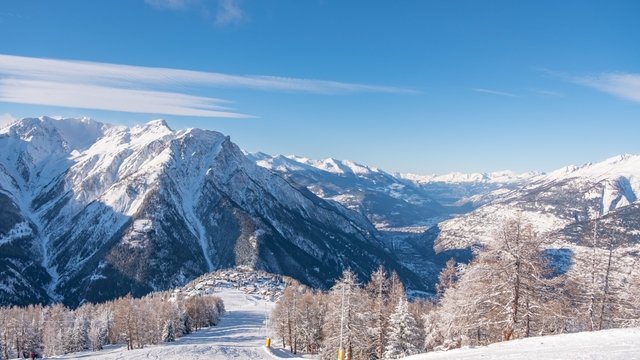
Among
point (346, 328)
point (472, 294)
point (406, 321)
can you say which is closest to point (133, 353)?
point (346, 328)

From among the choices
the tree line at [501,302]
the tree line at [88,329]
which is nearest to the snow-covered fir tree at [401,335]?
the tree line at [501,302]

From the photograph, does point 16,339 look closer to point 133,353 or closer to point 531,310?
point 133,353

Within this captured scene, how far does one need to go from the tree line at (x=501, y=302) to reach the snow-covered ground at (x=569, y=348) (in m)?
3.79

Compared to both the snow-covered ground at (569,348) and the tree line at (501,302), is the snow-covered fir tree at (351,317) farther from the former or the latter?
the snow-covered ground at (569,348)

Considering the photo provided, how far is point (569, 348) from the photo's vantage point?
28.1 metres

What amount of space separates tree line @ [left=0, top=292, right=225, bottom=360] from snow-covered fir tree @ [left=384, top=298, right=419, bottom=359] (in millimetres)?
72321

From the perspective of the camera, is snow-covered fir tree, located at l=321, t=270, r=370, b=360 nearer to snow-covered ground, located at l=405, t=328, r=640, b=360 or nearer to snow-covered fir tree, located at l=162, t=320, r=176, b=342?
snow-covered ground, located at l=405, t=328, r=640, b=360

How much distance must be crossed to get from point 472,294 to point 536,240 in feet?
22.1

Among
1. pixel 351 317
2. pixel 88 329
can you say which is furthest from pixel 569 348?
→ pixel 88 329

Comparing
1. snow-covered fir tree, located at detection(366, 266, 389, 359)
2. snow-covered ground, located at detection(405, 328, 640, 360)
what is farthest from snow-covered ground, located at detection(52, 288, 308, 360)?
snow-covered ground, located at detection(405, 328, 640, 360)

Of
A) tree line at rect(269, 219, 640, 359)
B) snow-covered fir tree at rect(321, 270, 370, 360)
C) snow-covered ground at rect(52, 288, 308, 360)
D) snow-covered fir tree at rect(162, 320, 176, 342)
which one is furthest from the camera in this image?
snow-covered fir tree at rect(162, 320, 176, 342)

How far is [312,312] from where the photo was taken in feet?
328

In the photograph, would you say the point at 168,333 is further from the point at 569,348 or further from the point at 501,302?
the point at 569,348

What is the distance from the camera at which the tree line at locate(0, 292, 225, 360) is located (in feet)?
381
